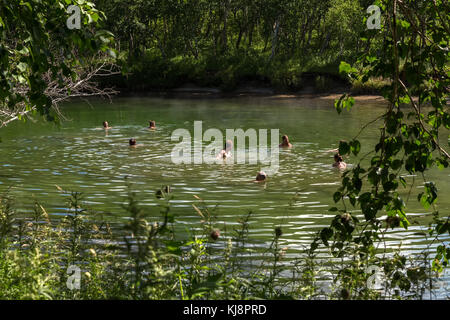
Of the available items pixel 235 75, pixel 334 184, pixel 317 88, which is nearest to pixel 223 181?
Result: pixel 334 184

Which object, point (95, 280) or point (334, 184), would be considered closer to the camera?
point (95, 280)

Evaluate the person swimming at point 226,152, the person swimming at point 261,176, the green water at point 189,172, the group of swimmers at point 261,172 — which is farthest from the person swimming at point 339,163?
the person swimming at point 226,152

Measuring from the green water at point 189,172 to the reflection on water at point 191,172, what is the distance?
0.08 feet

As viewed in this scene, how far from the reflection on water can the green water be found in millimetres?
26

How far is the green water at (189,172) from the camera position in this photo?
13.9m

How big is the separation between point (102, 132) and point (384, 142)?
81.9ft

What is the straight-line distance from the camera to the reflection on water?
1400 cm

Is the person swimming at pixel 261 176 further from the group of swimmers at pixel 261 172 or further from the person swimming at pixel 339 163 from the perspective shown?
the person swimming at pixel 339 163

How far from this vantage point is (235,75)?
56406 mm

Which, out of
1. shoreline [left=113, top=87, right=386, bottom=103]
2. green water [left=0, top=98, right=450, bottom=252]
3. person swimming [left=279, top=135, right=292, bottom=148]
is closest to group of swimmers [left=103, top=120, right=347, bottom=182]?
person swimming [left=279, top=135, right=292, bottom=148]

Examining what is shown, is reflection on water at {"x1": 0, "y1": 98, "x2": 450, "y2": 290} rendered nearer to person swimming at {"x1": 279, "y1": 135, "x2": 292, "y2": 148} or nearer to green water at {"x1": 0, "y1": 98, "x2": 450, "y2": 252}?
green water at {"x1": 0, "y1": 98, "x2": 450, "y2": 252}

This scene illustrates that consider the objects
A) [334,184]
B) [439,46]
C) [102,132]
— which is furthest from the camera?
[102,132]

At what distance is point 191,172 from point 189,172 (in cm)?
6
